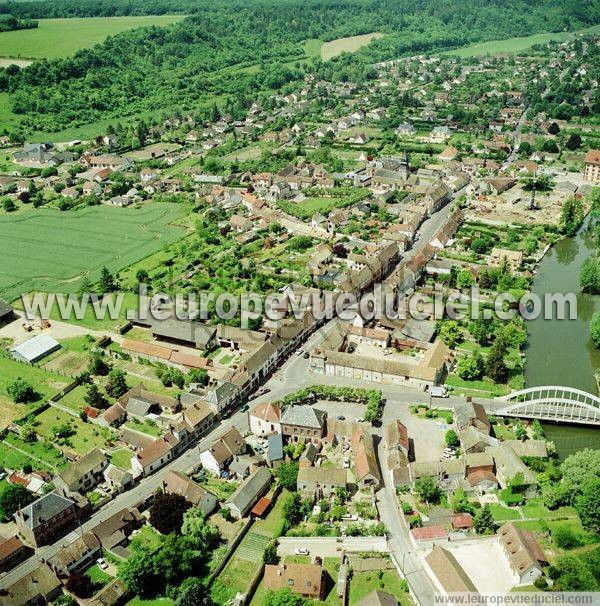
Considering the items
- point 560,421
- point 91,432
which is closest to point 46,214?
point 91,432

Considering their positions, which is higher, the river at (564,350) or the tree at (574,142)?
the tree at (574,142)

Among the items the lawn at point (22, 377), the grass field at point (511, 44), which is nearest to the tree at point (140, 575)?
the lawn at point (22, 377)

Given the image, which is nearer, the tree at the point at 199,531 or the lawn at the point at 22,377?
the tree at the point at 199,531

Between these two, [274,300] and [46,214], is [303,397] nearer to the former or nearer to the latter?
[274,300]

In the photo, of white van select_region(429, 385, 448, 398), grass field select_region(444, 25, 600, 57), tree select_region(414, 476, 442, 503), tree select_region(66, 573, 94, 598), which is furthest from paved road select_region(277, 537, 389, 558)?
grass field select_region(444, 25, 600, 57)

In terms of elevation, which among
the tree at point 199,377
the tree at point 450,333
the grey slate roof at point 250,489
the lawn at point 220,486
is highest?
the tree at point 450,333

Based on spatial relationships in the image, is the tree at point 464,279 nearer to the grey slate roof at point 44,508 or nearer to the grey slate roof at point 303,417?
the grey slate roof at point 303,417
